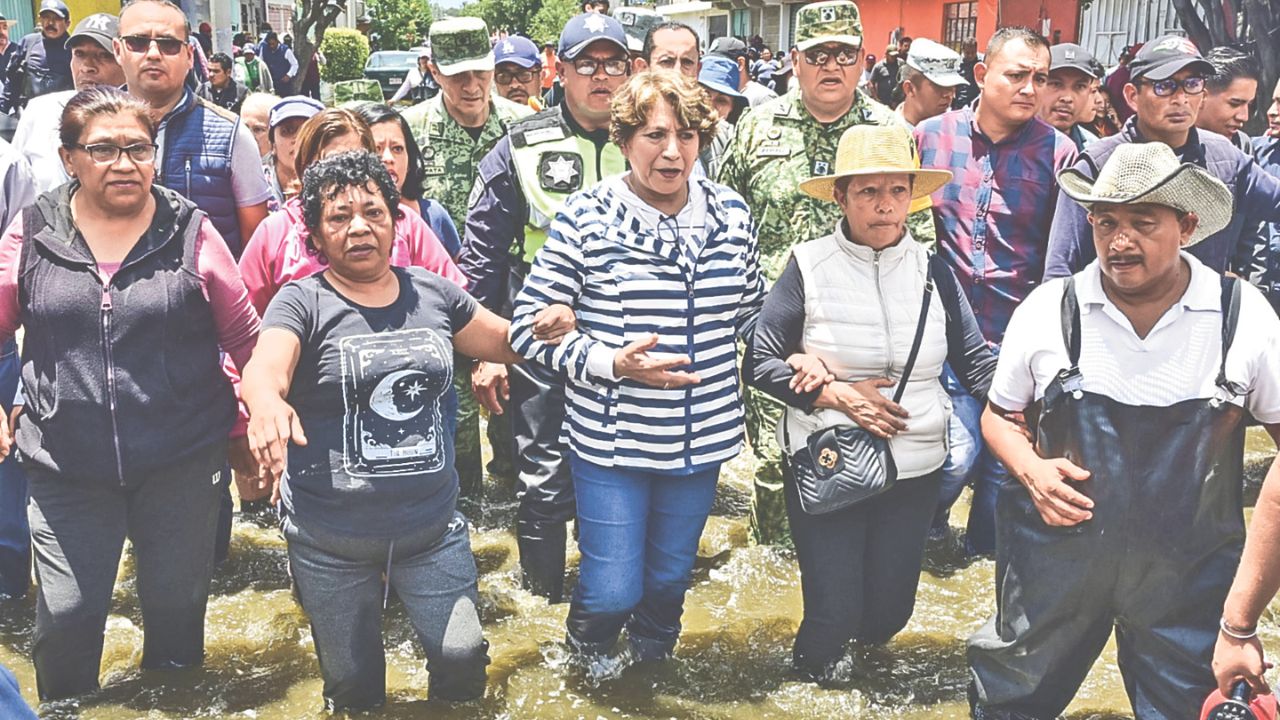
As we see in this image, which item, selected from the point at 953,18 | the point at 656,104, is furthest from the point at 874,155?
the point at 953,18

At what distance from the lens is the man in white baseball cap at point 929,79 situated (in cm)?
764

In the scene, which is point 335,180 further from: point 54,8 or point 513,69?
point 54,8

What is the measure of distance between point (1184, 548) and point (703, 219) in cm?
176

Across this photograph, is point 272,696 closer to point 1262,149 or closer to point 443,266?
point 443,266

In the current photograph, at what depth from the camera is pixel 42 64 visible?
10.5m

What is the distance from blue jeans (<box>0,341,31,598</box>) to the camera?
473 cm

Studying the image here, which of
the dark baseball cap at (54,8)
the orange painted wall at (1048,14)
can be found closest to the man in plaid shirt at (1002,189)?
the dark baseball cap at (54,8)

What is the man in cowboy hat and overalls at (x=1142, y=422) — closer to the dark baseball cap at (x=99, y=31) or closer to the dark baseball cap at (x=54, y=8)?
the dark baseball cap at (x=99, y=31)

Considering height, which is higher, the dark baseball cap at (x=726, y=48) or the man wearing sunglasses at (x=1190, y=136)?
the dark baseball cap at (x=726, y=48)

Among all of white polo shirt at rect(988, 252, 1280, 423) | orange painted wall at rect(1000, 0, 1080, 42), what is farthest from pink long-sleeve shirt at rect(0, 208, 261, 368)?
orange painted wall at rect(1000, 0, 1080, 42)

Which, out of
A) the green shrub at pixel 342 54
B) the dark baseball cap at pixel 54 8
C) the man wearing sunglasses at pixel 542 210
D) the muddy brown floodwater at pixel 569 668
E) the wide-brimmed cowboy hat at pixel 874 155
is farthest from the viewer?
the green shrub at pixel 342 54

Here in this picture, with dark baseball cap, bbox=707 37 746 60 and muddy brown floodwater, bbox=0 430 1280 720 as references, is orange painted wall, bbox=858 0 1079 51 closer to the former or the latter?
Result: dark baseball cap, bbox=707 37 746 60

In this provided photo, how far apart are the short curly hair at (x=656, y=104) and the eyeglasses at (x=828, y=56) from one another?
1.27 metres

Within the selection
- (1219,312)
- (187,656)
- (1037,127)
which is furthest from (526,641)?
(1037,127)
